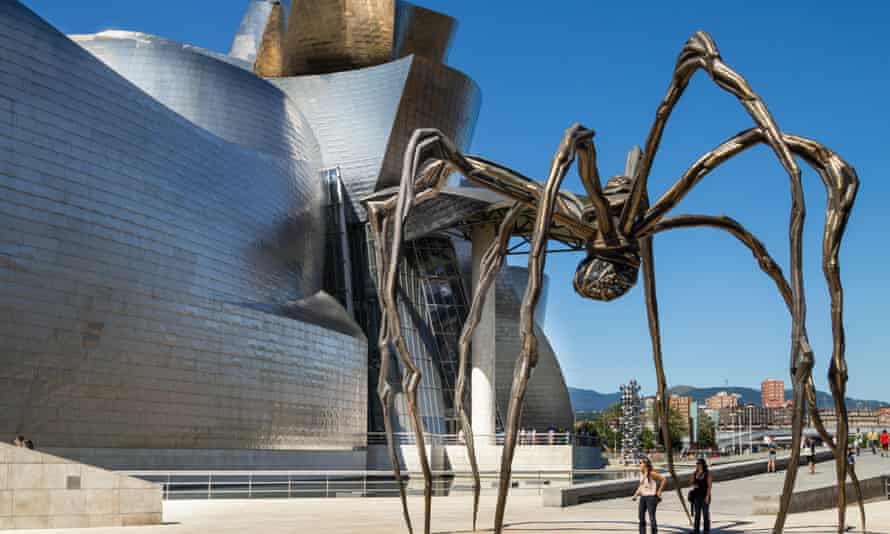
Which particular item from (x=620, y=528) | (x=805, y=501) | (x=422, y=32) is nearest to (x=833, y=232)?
(x=620, y=528)

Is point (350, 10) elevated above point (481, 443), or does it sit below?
above

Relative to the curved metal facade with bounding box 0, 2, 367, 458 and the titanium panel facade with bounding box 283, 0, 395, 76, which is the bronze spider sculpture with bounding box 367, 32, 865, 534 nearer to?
the curved metal facade with bounding box 0, 2, 367, 458

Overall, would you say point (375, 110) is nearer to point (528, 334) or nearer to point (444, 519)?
point (444, 519)

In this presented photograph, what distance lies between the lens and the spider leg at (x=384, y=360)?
8367mm

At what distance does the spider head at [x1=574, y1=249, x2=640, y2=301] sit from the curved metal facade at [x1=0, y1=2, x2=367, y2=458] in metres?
19.1

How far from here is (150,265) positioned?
28703 millimetres

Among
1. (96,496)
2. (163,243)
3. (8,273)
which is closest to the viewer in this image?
(96,496)

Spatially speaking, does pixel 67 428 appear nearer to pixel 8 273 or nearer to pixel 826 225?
pixel 8 273

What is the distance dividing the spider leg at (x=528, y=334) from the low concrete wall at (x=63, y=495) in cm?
875

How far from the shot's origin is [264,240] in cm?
3669

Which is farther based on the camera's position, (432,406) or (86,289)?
(432,406)

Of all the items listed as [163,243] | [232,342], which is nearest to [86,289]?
[163,243]

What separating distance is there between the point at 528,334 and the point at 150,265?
77.6 ft

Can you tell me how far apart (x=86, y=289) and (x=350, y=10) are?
76.6ft
